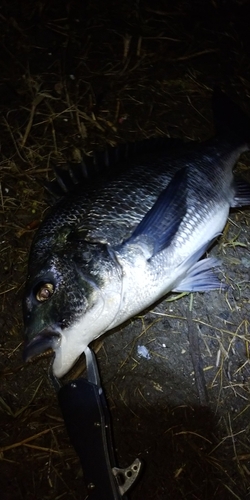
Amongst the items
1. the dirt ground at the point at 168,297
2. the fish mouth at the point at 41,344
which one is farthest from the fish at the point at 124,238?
the dirt ground at the point at 168,297

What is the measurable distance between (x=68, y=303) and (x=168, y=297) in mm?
733

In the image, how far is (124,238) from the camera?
81.3 inches

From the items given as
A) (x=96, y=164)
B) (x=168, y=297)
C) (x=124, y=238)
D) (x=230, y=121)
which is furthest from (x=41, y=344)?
(x=230, y=121)

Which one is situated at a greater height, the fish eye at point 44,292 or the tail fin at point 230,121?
the tail fin at point 230,121

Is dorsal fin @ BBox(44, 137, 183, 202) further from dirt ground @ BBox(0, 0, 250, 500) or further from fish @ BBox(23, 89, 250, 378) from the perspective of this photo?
dirt ground @ BBox(0, 0, 250, 500)

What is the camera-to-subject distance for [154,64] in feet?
10.0

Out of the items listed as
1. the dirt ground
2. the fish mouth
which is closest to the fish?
the fish mouth

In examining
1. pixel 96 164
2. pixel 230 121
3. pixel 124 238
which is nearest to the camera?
pixel 124 238

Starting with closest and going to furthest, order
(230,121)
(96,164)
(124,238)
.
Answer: (124,238), (96,164), (230,121)

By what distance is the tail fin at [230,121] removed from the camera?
103 inches

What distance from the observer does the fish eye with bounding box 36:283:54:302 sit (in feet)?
6.27

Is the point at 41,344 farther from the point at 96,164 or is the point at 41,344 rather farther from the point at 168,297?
the point at 96,164

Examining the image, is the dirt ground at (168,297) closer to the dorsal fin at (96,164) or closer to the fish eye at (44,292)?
the dorsal fin at (96,164)

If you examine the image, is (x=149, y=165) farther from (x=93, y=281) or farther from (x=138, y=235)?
(x=93, y=281)
